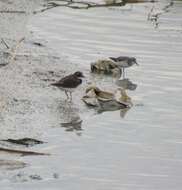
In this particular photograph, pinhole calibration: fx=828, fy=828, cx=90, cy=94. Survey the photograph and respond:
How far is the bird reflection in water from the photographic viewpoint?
9654mm

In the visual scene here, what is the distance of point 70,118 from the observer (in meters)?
10.0

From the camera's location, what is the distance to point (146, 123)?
33.0 ft

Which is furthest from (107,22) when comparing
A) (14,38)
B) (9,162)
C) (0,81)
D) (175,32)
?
(9,162)

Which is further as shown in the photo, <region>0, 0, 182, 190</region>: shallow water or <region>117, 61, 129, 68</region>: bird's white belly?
<region>117, 61, 129, 68</region>: bird's white belly

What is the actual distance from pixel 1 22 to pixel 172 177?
24.1 feet

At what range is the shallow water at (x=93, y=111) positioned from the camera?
8195 mm

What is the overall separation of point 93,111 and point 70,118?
48 cm

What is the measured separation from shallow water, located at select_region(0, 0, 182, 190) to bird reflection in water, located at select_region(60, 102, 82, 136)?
3cm

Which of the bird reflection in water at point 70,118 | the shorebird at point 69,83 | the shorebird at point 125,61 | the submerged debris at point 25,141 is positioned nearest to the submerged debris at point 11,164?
the submerged debris at point 25,141

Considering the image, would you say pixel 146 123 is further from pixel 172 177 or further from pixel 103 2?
pixel 103 2

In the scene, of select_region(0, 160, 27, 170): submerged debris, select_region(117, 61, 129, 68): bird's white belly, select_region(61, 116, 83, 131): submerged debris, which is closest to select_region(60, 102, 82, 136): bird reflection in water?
select_region(61, 116, 83, 131): submerged debris

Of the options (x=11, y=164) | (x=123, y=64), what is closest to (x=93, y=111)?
(x=123, y=64)

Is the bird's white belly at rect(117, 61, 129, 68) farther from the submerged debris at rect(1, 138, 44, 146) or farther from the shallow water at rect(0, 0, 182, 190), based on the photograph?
the submerged debris at rect(1, 138, 44, 146)

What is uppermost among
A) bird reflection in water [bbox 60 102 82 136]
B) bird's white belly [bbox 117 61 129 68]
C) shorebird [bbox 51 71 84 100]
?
shorebird [bbox 51 71 84 100]
